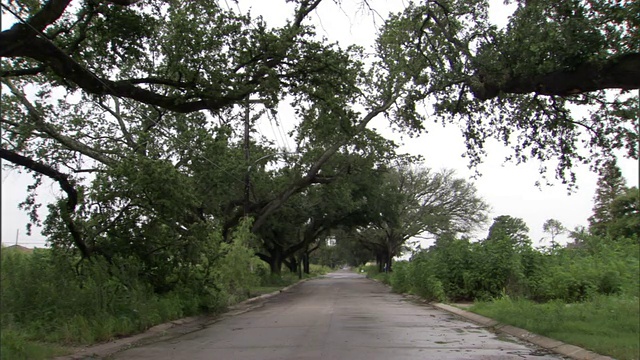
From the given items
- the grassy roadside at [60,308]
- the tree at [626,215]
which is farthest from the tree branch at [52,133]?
the tree at [626,215]

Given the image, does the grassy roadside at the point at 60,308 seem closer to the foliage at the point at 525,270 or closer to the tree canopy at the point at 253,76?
the tree canopy at the point at 253,76

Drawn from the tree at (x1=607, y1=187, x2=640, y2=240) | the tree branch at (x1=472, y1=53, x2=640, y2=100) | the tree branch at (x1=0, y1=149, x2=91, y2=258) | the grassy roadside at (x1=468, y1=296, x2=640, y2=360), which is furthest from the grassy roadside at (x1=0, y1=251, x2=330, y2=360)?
the tree at (x1=607, y1=187, x2=640, y2=240)

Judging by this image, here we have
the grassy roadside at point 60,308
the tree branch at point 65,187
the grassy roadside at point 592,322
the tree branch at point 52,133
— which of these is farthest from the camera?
the tree branch at point 52,133

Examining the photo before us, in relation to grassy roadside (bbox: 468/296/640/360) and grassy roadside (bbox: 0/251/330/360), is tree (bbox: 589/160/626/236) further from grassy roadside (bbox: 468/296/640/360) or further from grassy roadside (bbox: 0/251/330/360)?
grassy roadside (bbox: 0/251/330/360)

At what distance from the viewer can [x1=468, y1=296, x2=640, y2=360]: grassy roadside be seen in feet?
26.3

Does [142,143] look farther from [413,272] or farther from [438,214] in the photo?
[438,214]

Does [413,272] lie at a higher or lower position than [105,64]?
lower

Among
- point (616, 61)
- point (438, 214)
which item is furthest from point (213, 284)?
point (438, 214)

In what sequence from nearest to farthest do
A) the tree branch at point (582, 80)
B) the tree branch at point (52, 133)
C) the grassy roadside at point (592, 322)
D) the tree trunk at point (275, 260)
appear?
the grassy roadside at point (592, 322), the tree branch at point (582, 80), the tree branch at point (52, 133), the tree trunk at point (275, 260)

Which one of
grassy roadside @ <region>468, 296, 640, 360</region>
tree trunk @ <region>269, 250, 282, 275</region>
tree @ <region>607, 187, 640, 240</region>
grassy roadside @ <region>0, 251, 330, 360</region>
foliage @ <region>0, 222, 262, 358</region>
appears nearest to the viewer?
grassy roadside @ <region>468, 296, 640, 360</region>

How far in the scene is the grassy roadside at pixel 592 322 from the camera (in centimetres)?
801

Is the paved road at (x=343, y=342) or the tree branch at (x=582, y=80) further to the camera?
the paved road at (x=343, y=342)

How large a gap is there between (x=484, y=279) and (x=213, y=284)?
33.6ft

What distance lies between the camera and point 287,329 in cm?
1270
